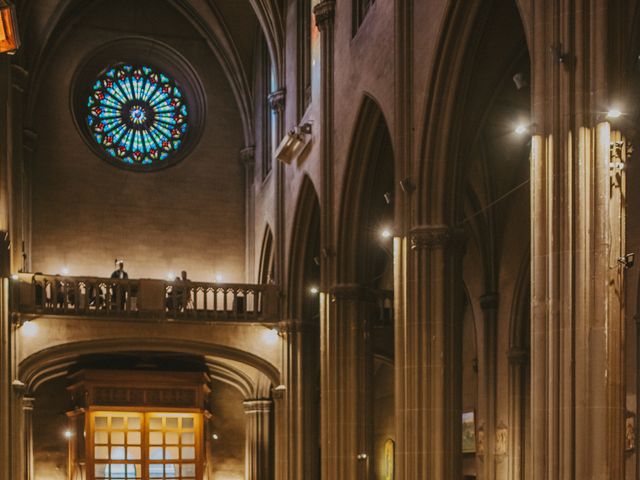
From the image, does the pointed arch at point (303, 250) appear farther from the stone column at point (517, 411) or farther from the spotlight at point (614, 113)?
the spotlight at point (614, 113)

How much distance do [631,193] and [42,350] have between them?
14.2 meters

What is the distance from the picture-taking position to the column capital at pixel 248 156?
116ft

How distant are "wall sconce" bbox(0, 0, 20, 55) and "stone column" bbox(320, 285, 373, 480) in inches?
556

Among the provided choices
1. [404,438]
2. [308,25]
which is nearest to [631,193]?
[404,438]

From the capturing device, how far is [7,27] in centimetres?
1094

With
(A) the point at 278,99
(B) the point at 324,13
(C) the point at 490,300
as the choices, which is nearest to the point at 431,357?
(C) the point at 490,300

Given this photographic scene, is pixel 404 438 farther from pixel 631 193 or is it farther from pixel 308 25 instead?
pixel 308 25

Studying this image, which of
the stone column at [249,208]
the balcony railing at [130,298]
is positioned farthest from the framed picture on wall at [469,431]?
the stone column at [249,208]

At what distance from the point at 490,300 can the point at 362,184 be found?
5753mm

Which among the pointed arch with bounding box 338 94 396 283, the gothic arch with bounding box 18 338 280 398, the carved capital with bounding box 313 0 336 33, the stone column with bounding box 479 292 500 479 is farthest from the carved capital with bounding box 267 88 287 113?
the stone column with bounding box 479 292 500 479

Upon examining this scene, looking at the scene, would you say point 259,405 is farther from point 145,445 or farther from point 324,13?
point 324,13

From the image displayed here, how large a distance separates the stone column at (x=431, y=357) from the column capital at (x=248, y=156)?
16604mm

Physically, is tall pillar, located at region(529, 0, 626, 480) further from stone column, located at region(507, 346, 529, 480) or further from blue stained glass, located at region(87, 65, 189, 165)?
blue stained glass, located at region(87, 65, 189, 165)

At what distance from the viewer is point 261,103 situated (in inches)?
1353
